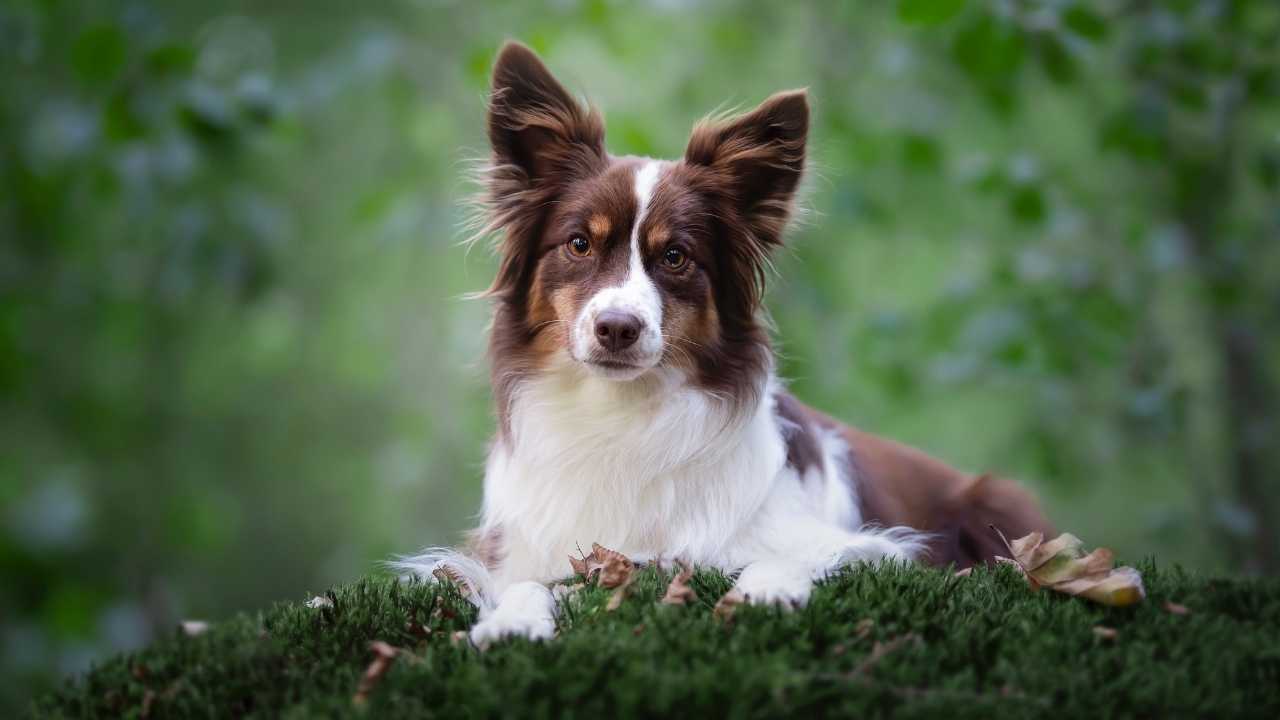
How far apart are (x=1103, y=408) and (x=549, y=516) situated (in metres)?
4.82

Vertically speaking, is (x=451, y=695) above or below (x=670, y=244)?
below

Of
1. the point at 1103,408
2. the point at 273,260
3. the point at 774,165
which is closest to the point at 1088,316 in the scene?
the point at 1103,408

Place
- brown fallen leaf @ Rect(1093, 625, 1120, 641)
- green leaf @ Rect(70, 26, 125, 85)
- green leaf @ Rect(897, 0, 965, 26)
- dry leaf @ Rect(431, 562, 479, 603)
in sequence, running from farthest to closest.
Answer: green leaf @ Rect(70, 26, 125, 85), green leaf @ Rect(897, 0, 965, 26), dry leaf @ Rect(431, 562, 479, 603), brown fallen leaf @ Rect(1093, 625, 1120, 641)

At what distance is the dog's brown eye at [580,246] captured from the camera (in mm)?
3449

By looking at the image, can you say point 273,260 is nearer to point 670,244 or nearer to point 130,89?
point 130,89

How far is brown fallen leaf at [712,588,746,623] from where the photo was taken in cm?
239

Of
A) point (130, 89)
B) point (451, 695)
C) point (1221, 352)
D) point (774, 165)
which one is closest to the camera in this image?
point (451, 695)

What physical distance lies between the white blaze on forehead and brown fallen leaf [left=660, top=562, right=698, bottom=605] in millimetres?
778

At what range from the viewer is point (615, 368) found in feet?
10.7

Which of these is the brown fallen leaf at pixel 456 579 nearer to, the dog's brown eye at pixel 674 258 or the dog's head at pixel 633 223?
the dog's head at pixel 633 223

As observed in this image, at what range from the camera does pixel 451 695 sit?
6.75ft

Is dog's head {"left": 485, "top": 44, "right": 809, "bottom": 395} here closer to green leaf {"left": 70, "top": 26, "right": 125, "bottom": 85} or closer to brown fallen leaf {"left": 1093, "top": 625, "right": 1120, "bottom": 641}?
brown fallen leaf {"left": 1093, "top": 625, "right": 1120, "bottom": 641}

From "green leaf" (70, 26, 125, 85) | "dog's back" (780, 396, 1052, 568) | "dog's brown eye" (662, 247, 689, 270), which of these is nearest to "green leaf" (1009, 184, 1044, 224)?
"dog's back" (780, 396, 1052, 568)

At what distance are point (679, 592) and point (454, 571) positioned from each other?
33.4 inches
